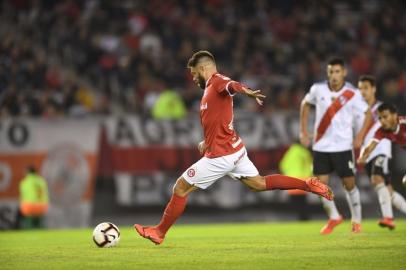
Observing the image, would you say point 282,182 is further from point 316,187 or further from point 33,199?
point 33,199

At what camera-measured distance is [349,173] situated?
40.9 feet

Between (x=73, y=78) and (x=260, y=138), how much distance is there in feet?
15.5

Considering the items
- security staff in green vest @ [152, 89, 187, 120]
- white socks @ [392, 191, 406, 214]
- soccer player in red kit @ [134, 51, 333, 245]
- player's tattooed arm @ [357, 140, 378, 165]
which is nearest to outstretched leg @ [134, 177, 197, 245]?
soccer player in red kit @ [134, 51, 333, 245]

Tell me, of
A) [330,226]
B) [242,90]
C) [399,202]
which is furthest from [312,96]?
[242,90]

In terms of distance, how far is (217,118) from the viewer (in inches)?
385

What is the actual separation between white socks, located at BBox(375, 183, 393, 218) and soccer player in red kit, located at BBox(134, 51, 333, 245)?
3425 millimetres

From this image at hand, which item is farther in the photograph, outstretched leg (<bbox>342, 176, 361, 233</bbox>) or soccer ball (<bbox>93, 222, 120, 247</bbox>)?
outstretched leg (<bbox>342, 176, 361, 233</bbox>)

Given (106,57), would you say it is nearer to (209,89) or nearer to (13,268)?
(209,89)

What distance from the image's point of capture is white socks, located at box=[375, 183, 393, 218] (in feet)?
42.5

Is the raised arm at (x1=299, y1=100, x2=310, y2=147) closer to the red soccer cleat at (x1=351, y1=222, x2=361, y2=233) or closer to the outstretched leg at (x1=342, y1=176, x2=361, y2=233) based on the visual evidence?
the outstretched leg at (x1=342, y1=176, x2=361, y2=233)

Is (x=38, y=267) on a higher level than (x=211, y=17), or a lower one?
lower

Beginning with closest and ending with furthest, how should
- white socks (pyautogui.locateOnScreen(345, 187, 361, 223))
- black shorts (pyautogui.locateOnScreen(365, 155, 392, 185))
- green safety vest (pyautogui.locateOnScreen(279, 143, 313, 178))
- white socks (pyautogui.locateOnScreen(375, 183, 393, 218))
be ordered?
white socks (pyautogui.locateOnScreen(345, 187, 361, 223)), white socks (pyautogui.locateOnScreen(375, 183, 393, 218)), black shorts (pyautogui.locateOnScreen(365, 155, 392, 185)), green safety vest (pyautogui.locateOnScreen(279, 143, 313, 178))

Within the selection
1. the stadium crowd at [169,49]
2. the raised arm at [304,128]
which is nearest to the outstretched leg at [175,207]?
the raised arm at [304,128]

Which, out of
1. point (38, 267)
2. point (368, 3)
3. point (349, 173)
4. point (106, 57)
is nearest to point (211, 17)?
point (106, 57)
